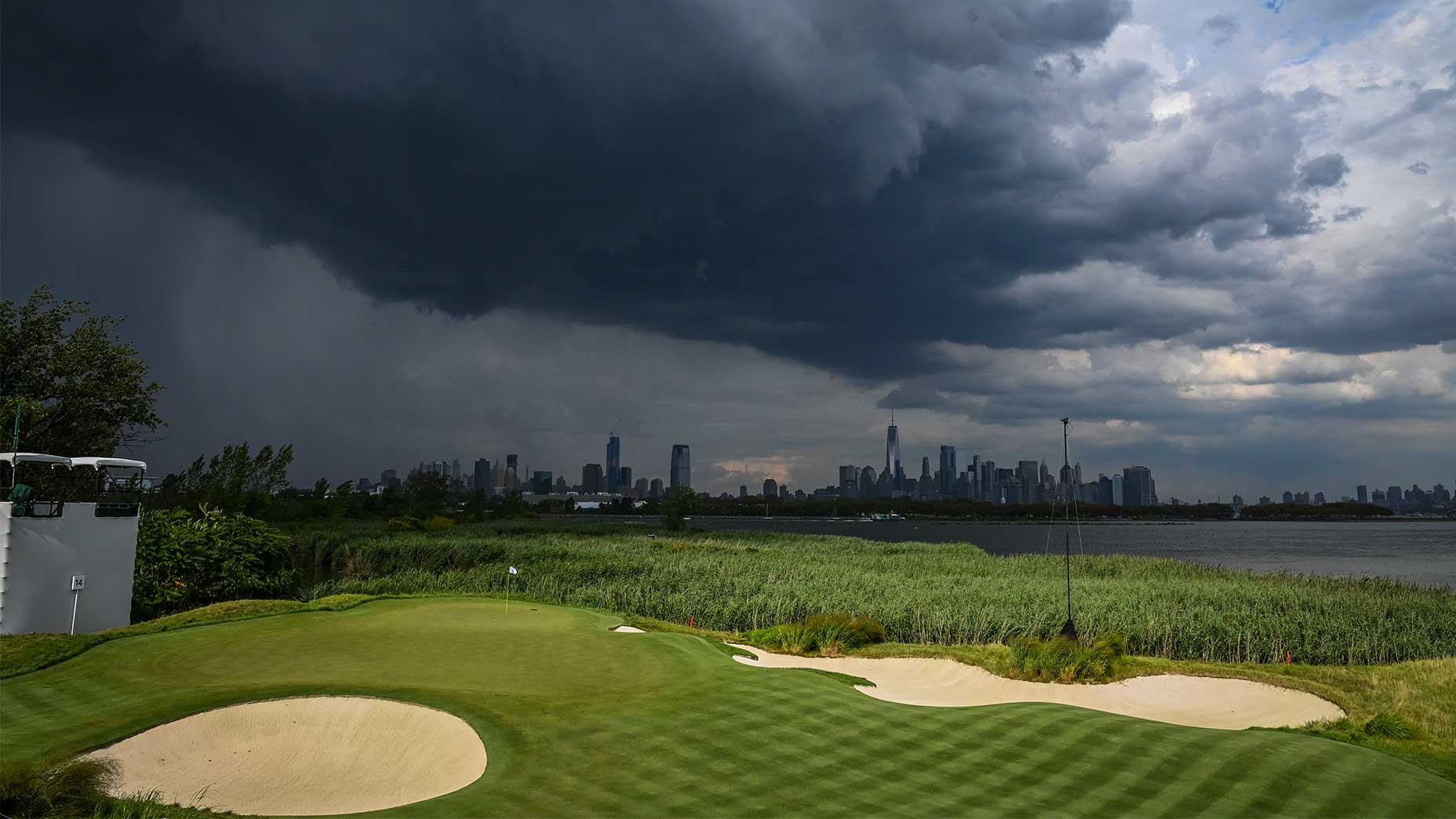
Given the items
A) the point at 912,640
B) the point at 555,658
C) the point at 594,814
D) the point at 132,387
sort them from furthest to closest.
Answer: the point at 132,387 → the point at 912,640 → the point at 555,658 → the point at 594,814

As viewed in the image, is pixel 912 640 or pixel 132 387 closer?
pixel 912 640

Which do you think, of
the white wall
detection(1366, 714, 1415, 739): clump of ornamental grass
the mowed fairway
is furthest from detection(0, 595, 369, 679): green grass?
detection(1366, 714, 1415, 739): clump of ornamental grass

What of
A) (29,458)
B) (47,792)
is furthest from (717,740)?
(29,458)

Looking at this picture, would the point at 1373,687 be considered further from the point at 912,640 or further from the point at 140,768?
the point at 140,768

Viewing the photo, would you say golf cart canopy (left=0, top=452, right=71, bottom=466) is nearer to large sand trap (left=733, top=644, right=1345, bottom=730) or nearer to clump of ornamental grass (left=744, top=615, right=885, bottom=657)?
large sand trap (left=733, top=644, right=1345, bottom=730)

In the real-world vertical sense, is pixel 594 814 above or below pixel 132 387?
below

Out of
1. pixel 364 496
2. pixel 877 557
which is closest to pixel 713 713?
pixel 877 557

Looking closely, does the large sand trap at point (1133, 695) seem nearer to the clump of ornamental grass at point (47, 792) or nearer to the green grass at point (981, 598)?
the green grass at point (981, 598)

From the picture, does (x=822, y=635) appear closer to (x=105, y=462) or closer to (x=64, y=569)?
(x=64, y=569)
